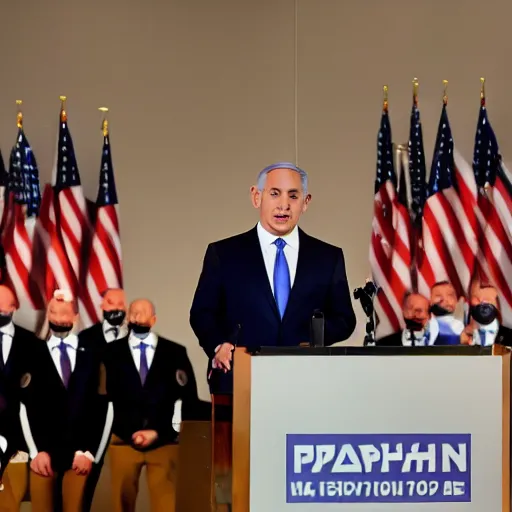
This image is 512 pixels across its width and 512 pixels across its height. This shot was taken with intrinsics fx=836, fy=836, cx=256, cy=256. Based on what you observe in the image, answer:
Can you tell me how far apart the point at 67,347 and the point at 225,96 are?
172 centimetres

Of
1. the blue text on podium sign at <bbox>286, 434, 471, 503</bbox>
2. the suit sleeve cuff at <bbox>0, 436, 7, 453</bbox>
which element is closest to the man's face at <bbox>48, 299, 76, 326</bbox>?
the suit sleeve cuff at <bbox>0, 436, 7, 453</bbox>

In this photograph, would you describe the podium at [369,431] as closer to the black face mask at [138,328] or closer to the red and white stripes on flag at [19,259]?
the black face mask at [138,328]

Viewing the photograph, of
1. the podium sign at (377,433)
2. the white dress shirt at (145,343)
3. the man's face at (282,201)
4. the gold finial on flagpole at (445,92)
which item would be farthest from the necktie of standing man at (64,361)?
the gold finial on flagpole at (445,92)

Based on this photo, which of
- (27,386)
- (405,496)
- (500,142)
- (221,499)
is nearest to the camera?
(405,496)

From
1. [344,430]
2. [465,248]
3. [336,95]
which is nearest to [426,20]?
[336,95]

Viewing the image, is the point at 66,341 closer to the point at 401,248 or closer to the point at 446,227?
the point at 401,248

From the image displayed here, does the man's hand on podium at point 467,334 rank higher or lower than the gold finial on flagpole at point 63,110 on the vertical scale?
lower

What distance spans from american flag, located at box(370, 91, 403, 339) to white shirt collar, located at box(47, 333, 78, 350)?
1755mm

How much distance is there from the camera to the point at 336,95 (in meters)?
5.00

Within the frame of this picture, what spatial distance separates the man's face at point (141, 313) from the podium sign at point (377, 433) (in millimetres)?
2072

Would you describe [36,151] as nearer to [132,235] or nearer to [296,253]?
[132,235]

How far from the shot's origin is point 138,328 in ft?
15.8

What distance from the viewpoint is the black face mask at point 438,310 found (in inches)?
194

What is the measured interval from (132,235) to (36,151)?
28.7 inches
